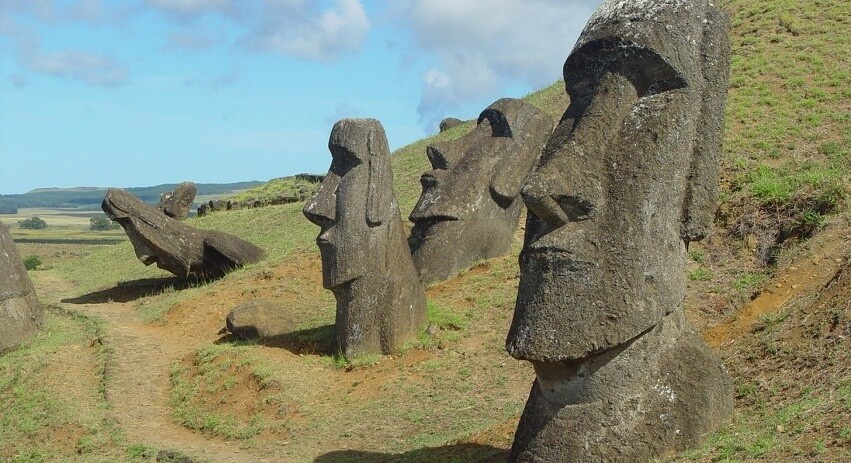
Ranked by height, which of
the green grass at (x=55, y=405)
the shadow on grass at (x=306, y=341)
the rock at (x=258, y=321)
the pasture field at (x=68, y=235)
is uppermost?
the rock at (x=258, y=321)

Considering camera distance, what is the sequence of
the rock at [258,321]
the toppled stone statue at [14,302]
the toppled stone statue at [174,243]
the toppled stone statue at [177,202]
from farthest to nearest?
the toppled stone statue at [177,202] < the toppled stone statue at [174,243] < the toppled stone statue at [14,302] < the rock at [258,321]

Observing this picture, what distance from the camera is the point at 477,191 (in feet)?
57.3

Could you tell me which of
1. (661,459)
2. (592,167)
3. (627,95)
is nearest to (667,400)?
(661,459)

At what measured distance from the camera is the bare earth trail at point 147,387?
11.7 meters

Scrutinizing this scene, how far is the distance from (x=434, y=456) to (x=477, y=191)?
863 centimetres

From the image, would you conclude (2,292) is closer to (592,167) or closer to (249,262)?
(249,262)

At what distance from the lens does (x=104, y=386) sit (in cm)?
1440

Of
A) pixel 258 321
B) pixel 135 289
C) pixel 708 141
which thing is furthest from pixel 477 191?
pixel 708 141

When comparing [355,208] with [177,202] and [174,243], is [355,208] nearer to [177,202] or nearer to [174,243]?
[174,243]

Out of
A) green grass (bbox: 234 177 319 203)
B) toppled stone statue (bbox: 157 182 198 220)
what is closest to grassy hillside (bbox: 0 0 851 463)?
toppled stone statue (bbox: 157 182 198 220)

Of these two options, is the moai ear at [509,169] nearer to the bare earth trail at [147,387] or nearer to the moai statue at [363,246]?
the moai statue at [363,246]

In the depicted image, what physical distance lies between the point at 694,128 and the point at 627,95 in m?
0.52

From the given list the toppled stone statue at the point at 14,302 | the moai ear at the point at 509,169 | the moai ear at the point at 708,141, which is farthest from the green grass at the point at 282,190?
the moai ear at the point at 708,141

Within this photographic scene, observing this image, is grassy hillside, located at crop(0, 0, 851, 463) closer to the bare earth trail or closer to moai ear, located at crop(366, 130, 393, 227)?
the bare earth trail
